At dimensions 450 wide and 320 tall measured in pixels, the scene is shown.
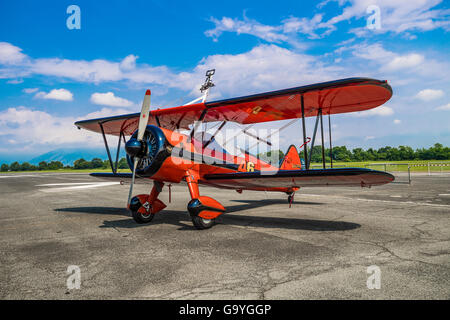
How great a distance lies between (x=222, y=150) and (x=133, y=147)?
2.64 metres

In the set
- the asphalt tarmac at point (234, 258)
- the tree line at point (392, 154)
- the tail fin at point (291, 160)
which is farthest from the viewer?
the tree line at point (392, 154)

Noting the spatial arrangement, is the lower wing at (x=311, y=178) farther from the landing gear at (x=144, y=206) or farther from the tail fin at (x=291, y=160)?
the tail fin at (x=291, y=160)

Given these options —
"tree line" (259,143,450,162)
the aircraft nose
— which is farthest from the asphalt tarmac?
"tree line" (259,143,450,162)

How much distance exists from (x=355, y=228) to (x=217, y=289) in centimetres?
421

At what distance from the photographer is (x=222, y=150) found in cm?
778

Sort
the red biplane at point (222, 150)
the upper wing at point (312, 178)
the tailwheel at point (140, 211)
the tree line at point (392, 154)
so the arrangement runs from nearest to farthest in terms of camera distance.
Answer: the upper wing at point (312, 178) → the red biplane at point (222, 150) → the tailwheel at point (140, 211) → the tree line at point (392, 154)

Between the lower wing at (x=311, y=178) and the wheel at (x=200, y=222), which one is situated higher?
the lower wing at (x=311, y=178)

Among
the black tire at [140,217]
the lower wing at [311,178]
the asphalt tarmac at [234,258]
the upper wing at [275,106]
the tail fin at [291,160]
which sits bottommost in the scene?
the asphalt tarmac at [234,258]

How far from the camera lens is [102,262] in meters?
4.04

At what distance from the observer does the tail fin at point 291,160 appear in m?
10.5

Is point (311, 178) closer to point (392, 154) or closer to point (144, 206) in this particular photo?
point (144, 206)

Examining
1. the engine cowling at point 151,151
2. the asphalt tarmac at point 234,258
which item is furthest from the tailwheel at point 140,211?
the engine cowling at point 151,151
